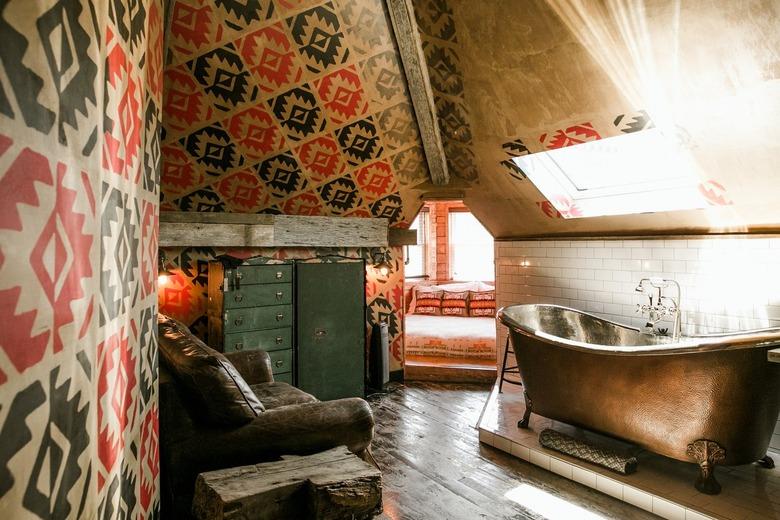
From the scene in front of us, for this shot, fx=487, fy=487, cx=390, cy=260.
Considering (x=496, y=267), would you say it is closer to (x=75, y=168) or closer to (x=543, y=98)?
(x=543, y=98)

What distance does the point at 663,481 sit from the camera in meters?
3.10

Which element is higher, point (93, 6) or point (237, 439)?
point (93, 6)

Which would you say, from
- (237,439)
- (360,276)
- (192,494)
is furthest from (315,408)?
(360,276)

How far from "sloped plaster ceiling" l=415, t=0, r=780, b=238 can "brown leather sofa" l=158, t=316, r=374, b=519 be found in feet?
8.52

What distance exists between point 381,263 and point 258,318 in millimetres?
1778

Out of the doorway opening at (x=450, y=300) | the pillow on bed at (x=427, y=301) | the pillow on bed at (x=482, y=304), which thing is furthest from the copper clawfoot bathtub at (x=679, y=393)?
the pillow on bed at (x=427, y=301)

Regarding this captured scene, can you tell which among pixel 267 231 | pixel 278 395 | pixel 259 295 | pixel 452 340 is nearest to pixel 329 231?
pixel 267 231

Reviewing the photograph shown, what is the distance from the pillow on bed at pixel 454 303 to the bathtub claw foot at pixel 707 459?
5125 mm

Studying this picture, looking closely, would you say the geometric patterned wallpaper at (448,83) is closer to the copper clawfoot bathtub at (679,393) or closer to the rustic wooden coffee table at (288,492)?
the copper clawfoot bathtub at (679,393)

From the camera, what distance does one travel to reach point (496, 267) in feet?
19.4

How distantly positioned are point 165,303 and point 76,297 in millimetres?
4004

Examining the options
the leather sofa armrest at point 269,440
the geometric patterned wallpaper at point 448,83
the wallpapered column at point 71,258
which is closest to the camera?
the wallpapered column at point 71,258

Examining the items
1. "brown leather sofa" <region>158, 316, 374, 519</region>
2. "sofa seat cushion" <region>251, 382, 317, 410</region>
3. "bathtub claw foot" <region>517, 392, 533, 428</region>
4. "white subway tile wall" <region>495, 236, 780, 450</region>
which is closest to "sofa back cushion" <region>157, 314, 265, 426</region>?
"brown leather sofa" <region>158, 316, 374, 519</region>

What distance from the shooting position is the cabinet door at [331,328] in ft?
16.0
